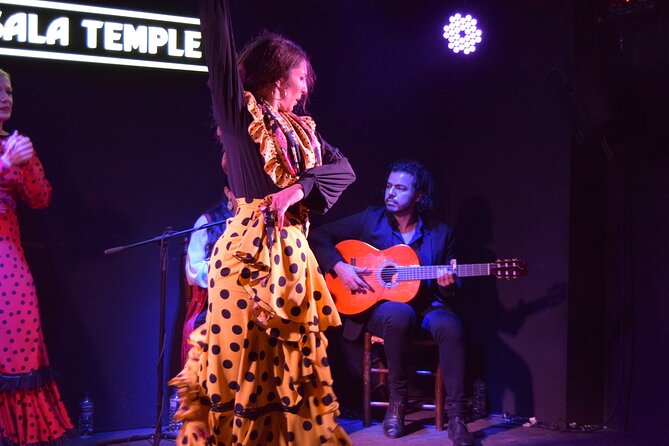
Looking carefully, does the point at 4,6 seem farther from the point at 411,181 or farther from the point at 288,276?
the point at 288,276

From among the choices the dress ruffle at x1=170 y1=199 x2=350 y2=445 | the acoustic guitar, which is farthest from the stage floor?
the dress ruffle at x1=170 y1=199 x2=350 y2=445

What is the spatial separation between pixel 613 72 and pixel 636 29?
0.31 meters

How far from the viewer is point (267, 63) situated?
101 inches

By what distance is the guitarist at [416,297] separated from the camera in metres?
4.42

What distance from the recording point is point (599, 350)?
185 inches

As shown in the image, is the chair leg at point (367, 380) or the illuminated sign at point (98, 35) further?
the chair leg at point (367, 380)

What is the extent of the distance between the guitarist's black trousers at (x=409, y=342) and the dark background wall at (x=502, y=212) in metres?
0.69

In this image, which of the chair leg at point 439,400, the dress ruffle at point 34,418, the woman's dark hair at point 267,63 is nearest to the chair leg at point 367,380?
the chair leg at point 439,400

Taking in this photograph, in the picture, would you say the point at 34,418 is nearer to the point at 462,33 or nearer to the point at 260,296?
the point at 260,296

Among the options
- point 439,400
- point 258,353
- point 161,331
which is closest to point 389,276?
point 439,400

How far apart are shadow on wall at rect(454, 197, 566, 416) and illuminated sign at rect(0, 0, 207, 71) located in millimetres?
2263

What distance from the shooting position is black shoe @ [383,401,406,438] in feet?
14.6

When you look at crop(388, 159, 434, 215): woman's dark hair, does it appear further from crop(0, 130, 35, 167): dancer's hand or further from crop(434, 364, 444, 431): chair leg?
crop(0, 130, 35, 167): dancer's hand

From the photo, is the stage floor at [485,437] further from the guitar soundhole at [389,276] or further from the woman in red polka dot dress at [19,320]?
the guitar soundhole at [389,276]
